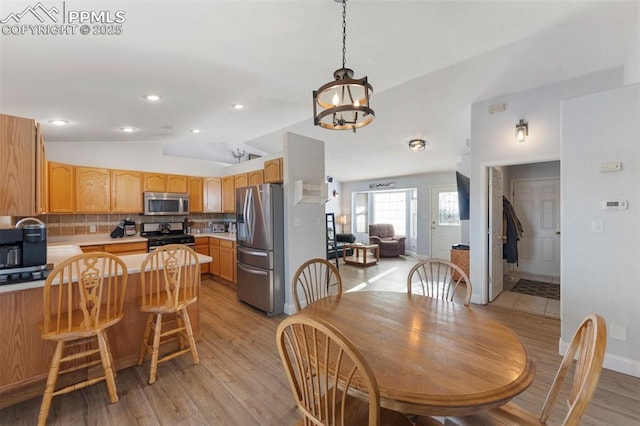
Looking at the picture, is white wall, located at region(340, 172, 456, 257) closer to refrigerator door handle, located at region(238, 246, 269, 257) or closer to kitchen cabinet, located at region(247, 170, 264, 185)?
kitchen cabinet, located at region(247, 170, 264, 185)

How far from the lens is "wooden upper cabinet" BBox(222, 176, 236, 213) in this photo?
17.6 feet

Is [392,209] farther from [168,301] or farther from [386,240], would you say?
[168,301]

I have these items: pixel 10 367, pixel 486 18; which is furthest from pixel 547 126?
pixel 10 367

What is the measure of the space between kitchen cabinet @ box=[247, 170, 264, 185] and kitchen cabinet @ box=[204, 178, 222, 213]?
1.16 m

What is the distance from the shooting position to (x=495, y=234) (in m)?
4.03

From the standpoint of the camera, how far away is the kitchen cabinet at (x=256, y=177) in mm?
4348

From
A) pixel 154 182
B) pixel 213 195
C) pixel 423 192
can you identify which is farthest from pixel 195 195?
pixel 423 192

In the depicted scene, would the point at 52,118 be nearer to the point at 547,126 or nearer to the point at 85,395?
the point at 85,395

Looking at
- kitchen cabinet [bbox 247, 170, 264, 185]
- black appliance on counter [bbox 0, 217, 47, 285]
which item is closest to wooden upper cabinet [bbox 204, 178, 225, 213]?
kitchen cabinet [bbox 247, 170, 264, 185]

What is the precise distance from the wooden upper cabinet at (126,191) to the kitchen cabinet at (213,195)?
1162 millimetres

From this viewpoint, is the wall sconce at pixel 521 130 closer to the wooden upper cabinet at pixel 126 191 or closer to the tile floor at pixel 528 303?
the tile floor at pixel 528 303

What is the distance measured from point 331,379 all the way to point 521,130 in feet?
12.7

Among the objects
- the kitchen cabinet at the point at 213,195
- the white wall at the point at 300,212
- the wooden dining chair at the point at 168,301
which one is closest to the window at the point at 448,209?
the white wall at the point at 300,212

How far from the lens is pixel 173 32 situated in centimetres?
181
